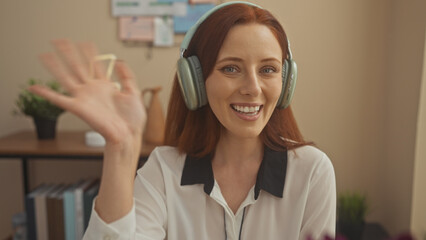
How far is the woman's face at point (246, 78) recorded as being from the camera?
0.95 meters

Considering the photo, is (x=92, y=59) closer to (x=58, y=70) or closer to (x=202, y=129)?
(x=58, y=70)

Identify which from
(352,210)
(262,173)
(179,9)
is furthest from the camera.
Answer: (179,9)

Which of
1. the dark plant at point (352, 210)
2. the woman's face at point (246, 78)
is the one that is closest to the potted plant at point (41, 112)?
the woman's face at point (246, 78)

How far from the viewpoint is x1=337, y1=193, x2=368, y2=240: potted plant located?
2123 mm

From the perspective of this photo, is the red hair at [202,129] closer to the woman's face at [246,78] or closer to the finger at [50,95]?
the woman's face at [246,78]

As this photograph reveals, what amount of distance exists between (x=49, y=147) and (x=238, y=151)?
1195mm

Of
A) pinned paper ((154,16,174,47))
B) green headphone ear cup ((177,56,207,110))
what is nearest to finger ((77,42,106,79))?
green headphone ear cup ((177,56,207,110))

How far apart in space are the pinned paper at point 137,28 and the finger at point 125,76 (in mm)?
1554

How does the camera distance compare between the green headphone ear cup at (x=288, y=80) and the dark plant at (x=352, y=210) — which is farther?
the dark plant at (x=352, y=210)

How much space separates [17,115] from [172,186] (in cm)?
171

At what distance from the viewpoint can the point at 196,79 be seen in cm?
99

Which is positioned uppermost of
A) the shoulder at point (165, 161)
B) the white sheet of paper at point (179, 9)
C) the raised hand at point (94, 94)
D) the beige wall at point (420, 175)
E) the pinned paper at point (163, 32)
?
the white sheet of paper at point (179, 9)

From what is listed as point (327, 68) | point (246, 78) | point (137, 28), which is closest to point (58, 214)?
point (137, 28)

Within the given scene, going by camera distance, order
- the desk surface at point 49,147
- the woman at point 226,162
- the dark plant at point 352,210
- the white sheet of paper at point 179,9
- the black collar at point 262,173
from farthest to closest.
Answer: the white sheet of paper at point 179,9 < the dark plant at point 352,210 < the desk surface at point 49,147 < the black collar at point 262,173 < the woman at point 226,162
